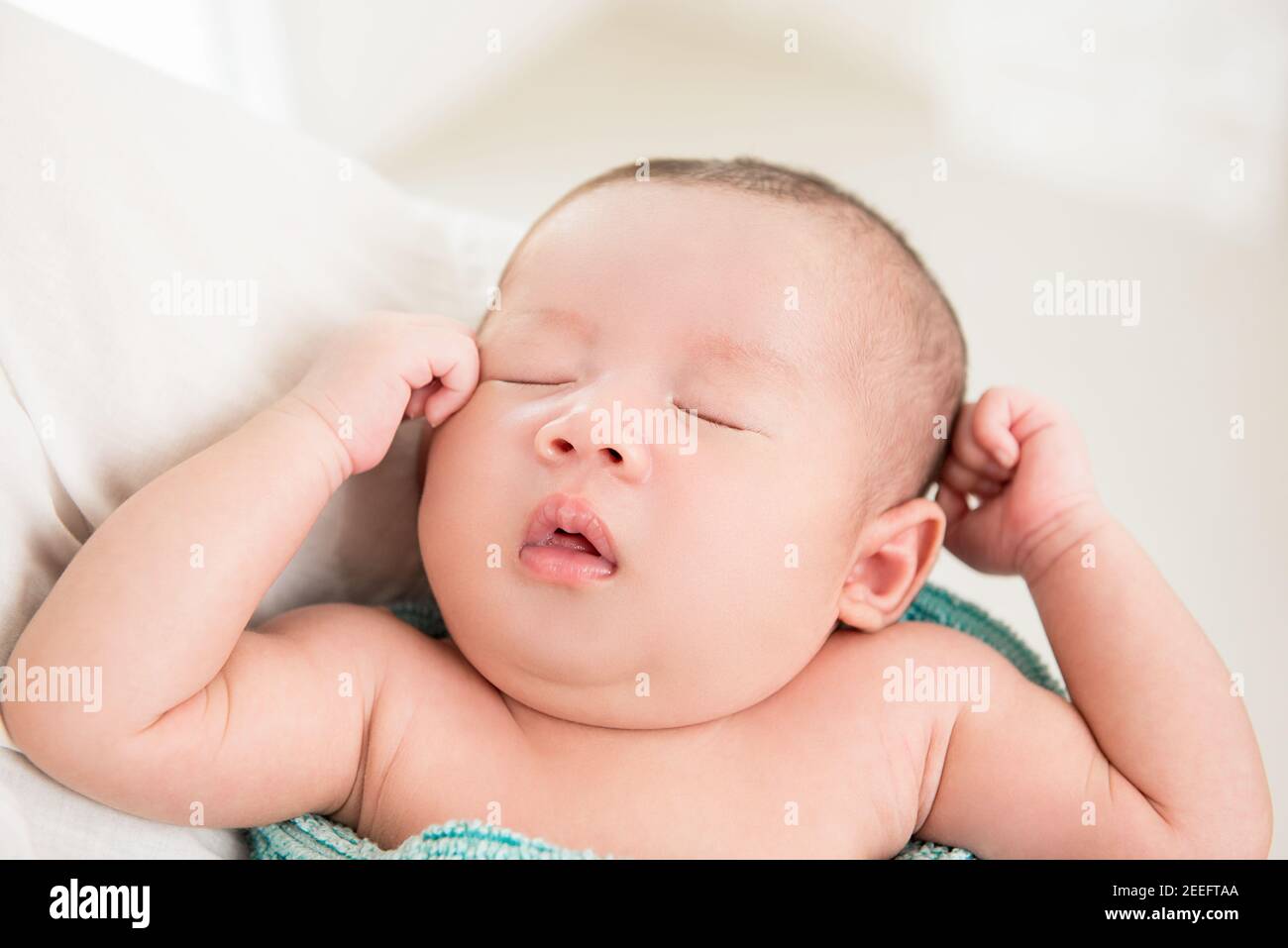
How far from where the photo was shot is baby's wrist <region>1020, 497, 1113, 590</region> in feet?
3.84

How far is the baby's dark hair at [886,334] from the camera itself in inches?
42.9

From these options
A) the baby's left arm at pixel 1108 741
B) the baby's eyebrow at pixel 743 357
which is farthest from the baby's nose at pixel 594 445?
the baby's left arm at pixel 1108 741

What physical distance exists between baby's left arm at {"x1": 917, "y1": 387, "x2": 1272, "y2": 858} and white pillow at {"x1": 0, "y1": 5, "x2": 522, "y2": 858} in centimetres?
65

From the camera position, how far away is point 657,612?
3.17ft

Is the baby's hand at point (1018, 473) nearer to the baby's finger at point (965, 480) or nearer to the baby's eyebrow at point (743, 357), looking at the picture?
the baby's finger at point (965, 480)

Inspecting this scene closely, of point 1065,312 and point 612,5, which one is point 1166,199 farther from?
point 612,5

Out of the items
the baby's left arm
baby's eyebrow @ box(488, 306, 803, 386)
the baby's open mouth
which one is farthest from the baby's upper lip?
the baby's left arm

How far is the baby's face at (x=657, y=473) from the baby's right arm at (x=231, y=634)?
93mm

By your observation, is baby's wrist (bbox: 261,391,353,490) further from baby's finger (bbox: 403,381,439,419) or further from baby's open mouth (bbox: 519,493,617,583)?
baby's open mouth (bbox: 519,493,617,583)

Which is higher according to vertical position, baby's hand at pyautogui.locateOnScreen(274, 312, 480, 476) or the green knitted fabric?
baby's hand at pyautogui.locateOnScreen(274, 312, 480, 476)

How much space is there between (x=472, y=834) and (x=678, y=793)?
0.20 metres
